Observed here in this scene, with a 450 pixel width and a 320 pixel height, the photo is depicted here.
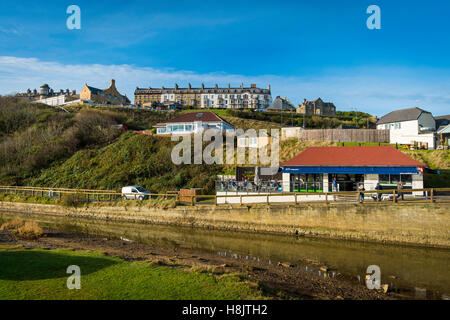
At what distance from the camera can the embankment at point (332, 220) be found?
51.3 ft

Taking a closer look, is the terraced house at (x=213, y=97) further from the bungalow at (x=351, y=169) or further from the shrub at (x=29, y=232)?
the shrub at (x=29, y=232)

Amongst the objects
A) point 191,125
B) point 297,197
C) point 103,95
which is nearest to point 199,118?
point 191,125

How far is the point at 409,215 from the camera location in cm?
1606

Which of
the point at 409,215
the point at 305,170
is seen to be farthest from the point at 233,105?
the point at 409,215

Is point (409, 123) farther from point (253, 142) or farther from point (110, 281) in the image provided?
point (110, 281)

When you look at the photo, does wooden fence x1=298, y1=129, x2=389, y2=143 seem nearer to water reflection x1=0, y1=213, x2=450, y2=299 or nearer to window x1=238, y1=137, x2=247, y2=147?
window x1=238, y1=137, x2=247, y2=147

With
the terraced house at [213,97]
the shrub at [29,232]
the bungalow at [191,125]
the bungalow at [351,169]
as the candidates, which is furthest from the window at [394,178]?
the terraced house at [213,97]

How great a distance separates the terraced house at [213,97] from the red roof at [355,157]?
284 ft

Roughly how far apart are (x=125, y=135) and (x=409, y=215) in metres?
43.7

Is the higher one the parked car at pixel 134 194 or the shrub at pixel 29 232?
the parked car at pixel 134 194

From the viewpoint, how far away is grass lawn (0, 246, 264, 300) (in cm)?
757

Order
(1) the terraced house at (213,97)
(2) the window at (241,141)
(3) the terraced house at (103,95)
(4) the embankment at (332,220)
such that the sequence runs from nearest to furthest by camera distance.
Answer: (4) the embankment at (332,220)
(2) the window at (241,141)
(3) the terraced house at (103,95)
(1) the terraced house at (213,97)

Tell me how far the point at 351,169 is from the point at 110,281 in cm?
1893
